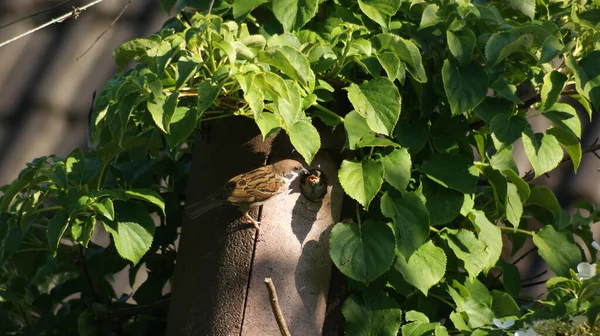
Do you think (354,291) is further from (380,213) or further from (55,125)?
(55,125)

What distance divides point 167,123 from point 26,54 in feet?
5.27

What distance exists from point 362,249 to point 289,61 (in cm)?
45

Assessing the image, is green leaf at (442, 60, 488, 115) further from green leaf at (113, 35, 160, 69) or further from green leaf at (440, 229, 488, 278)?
green leaf at (113, 35, 160, 69)

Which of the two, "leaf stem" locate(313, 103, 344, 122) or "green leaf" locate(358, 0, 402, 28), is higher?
"green leaf" locate(358, 0, 402, 28)

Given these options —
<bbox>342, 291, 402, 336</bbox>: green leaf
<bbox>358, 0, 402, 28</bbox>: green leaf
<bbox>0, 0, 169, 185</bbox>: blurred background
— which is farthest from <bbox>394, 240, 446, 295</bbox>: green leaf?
<bbox>0, 0, 169, 185</bbox>: blurred background

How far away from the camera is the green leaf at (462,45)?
2.08 meters

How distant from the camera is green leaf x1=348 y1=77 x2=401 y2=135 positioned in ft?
6.61

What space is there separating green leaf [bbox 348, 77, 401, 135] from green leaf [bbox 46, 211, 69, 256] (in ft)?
2.23

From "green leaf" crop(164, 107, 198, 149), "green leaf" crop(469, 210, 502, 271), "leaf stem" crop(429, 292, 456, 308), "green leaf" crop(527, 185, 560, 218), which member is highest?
"green leaf" crop(164, 107, 198, 149)

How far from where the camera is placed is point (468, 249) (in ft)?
7.21

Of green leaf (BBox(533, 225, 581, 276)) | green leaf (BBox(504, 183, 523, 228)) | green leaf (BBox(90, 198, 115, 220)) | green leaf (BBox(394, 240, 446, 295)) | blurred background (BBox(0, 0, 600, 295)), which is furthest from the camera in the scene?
blurred background (BBox(0, 0, 600, 295))

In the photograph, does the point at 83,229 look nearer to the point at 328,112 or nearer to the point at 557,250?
the point at 328,112

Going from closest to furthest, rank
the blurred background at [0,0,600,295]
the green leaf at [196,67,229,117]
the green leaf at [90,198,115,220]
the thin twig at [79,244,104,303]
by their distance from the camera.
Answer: the green leaf at [196,67,229,117]
the green leaf at [90,198,115,220]
the thin twig at [79,244,104,303]
the blurred background at [0,0,600,295]

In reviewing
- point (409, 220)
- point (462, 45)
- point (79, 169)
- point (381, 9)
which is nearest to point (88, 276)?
point (79, 169)
